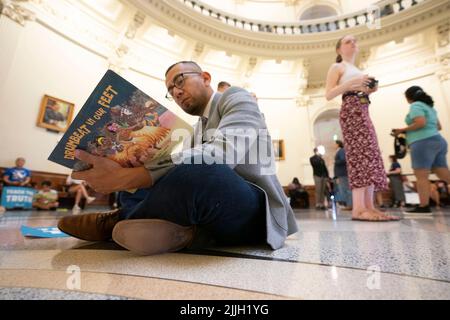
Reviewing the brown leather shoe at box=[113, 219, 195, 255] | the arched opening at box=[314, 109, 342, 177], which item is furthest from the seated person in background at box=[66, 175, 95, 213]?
the arched opening at box=[314, 109, 342, 177]

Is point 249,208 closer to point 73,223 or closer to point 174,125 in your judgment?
point 174,125

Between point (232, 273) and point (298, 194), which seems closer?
point (232, 273)

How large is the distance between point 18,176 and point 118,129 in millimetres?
4853

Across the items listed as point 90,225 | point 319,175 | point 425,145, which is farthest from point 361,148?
point 319,175

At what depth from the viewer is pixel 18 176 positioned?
412cm

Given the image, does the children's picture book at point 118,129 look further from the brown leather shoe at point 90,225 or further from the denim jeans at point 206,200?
the brown leather shoe at point 90,225

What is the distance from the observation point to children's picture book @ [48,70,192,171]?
2.27 ft

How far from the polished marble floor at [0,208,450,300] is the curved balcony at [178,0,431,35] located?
24.9 ft

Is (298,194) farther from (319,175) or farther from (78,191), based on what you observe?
(78,191)

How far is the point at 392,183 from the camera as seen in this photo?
561 cm

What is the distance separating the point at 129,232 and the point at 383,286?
2.38 ft

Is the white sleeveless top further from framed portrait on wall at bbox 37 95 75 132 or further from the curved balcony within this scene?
the curved balcony

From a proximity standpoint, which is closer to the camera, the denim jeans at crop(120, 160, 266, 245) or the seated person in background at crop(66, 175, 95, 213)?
the denim jeans at crop(120, 160, 266, 245)

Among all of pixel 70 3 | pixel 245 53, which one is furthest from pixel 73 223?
pixel 245 53
